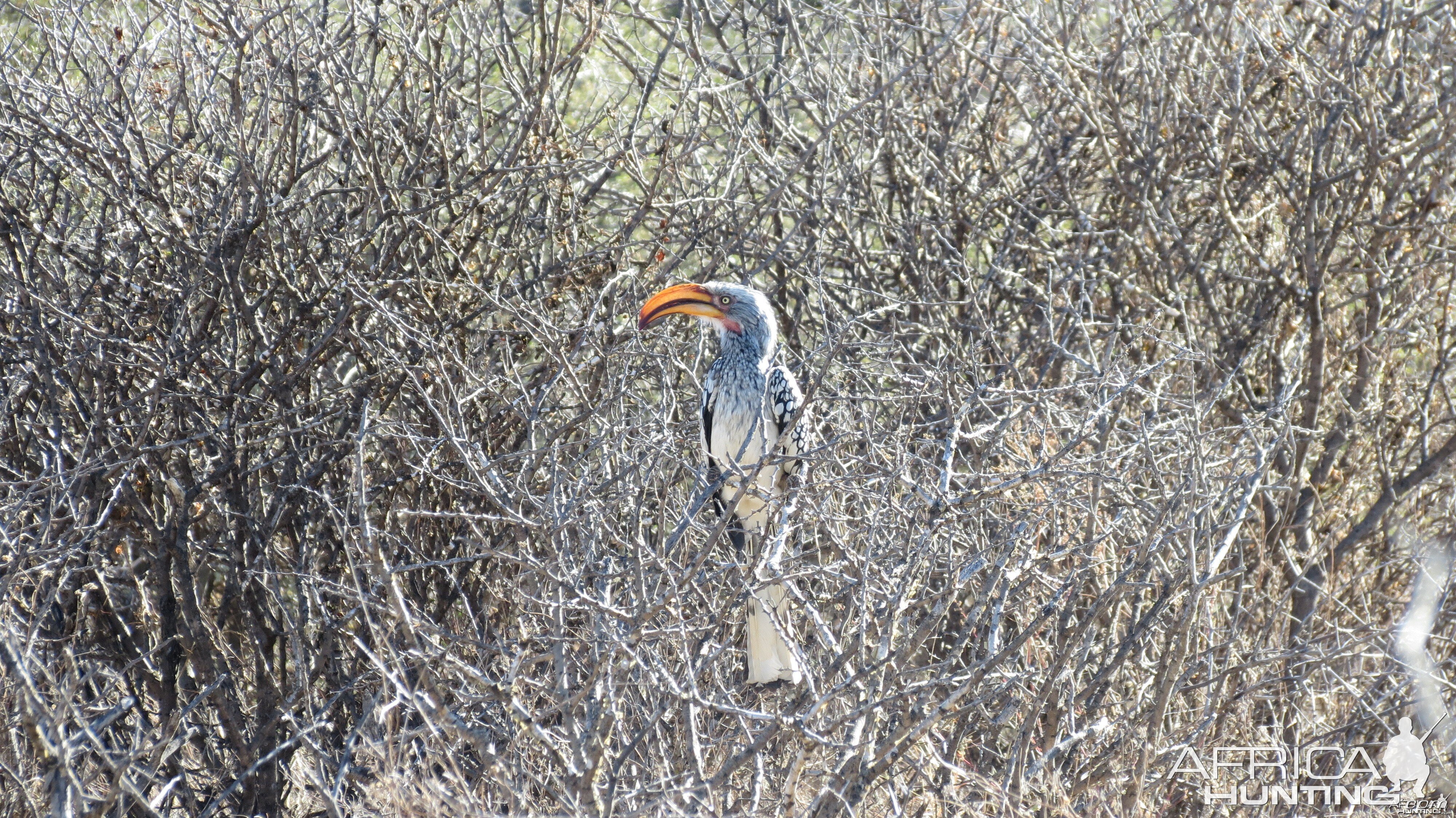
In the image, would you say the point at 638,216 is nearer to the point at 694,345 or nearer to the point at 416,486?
the point at 694,345

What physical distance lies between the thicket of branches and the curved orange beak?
146 mm

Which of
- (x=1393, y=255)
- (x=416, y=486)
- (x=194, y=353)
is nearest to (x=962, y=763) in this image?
(x=416, y=486)

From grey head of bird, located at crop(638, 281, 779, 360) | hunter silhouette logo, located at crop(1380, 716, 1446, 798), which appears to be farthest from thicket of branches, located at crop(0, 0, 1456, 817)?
grey head of bird, located at crop(638, 281, 779, 360)

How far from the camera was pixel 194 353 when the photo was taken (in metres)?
4.07

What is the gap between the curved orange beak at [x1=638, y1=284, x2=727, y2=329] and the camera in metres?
4.23

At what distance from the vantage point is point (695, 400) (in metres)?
5.21

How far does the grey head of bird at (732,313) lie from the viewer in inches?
173

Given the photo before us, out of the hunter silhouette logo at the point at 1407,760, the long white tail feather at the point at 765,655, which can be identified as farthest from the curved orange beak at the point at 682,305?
the hunter silhouette logo at the point at 1407,760

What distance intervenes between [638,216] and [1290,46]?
2636 millimetres

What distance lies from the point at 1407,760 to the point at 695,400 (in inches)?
110

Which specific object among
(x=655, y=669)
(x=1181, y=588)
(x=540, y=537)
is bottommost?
(x=655, y=669)

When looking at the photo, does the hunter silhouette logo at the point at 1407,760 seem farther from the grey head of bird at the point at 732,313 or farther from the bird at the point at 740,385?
the grey head of bird at the point at 732,313

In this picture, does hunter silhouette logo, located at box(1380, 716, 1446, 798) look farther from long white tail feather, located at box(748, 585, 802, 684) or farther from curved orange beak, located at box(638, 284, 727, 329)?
curved orange beak, located at box(638, 284, 727, 329)

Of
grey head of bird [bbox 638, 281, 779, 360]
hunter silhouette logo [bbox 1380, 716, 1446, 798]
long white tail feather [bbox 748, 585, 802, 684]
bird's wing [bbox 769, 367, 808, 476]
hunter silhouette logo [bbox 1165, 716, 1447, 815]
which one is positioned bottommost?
long white tail feather [bbox 748, 585, 802, 684]
